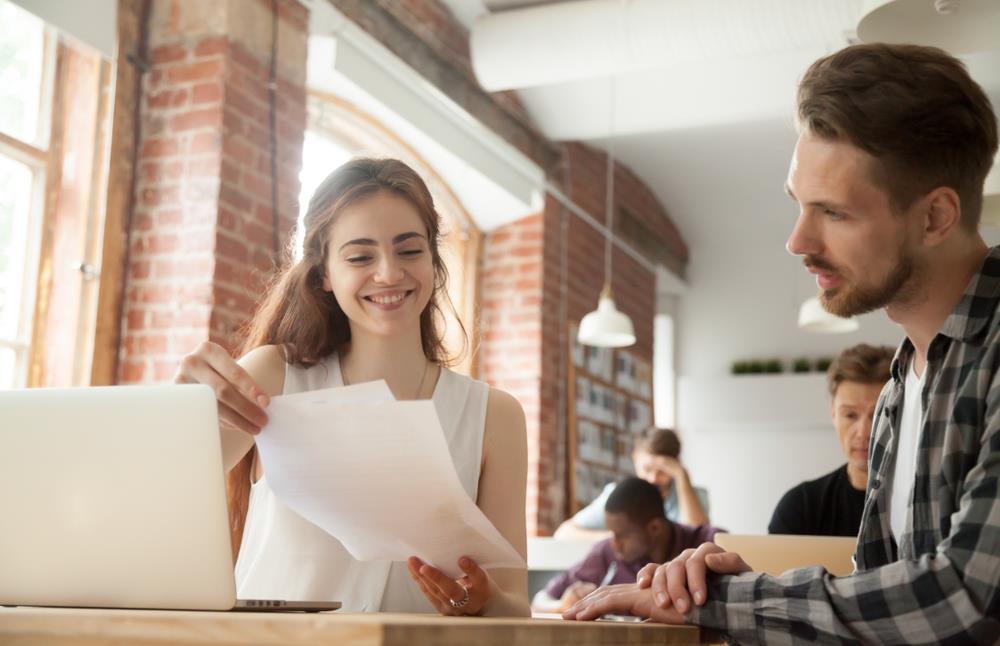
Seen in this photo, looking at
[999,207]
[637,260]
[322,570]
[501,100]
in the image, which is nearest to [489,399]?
[322,570]

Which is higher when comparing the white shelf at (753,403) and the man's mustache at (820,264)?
the white shelf at (753,403)

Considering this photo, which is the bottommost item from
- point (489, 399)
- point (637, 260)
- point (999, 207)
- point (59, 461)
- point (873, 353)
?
point (59, 461)

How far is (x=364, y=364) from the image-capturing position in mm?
1977

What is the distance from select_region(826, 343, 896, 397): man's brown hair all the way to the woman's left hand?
1.65 metres

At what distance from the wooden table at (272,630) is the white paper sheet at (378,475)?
25cm

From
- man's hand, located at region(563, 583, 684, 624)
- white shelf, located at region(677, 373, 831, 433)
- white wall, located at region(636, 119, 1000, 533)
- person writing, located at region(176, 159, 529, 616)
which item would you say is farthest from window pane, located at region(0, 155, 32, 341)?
white shelf, located at region(677, 373, 831, 433)

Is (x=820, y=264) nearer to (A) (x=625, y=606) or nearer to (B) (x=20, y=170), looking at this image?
(A) (x=625, y=606)

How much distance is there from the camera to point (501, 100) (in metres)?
6.61

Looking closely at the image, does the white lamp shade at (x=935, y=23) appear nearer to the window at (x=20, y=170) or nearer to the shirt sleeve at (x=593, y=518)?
the window at (x=20, y=170)

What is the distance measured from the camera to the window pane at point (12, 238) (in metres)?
3.93

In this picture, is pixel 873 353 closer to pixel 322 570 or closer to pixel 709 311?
pixel 322 570

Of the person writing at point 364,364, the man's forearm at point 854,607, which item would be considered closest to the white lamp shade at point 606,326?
the person writing at point 364,364

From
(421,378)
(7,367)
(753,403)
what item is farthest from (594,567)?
(753,403)

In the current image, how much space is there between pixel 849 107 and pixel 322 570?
40.4 inches
